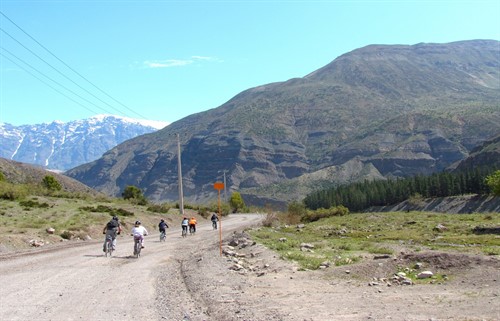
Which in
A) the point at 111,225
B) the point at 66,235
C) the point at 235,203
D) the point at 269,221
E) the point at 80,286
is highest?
the point at 111,225

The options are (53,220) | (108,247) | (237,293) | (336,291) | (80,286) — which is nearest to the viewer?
(336,291)

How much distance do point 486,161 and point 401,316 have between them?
178888 millimetres

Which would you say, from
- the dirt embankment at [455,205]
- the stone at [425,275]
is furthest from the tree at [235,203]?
the stone at [425,275]

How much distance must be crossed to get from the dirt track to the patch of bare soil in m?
0.02

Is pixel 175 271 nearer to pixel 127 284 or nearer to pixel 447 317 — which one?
pixel 127 284

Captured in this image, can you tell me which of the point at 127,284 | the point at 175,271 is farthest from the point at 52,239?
the point at 127,284

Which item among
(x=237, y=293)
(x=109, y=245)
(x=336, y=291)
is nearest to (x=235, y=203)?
(x=109, y=245)

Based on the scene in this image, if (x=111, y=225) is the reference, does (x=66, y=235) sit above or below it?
below

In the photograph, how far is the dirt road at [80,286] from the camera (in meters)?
Answer: 12.0

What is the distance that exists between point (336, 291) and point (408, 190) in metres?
126

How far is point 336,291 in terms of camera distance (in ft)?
45.2

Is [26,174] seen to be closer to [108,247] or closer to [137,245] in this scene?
[108,247]

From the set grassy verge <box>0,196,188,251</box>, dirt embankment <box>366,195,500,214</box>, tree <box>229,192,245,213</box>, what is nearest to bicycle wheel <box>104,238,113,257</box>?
grassy verge <box>0,196,188,251</box>

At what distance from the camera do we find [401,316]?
1056 cm
